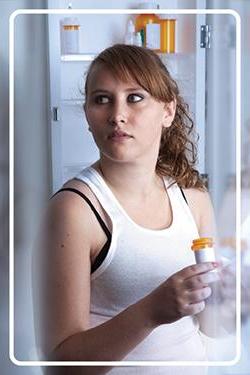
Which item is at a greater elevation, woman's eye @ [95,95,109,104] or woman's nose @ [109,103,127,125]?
woman's eye @ [95,95,109,104]

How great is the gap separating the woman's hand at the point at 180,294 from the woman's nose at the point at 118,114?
205mm

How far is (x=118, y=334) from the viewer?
635mm

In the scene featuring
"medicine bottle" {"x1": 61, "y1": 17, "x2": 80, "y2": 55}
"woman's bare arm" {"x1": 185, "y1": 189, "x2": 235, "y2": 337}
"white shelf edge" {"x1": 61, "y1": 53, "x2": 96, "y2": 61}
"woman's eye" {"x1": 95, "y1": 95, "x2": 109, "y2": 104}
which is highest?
"medicine bottle" {"x1": 61, "y1": 17, "x2": 80, "y2": 55}

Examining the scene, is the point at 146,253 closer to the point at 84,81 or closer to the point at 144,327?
the point at 144,327

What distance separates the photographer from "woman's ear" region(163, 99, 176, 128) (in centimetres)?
66

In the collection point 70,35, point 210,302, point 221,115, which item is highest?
point 70,35

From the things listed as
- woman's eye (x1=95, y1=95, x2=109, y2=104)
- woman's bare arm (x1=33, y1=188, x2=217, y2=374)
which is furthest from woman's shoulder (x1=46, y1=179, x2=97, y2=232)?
woman's eye (x1=95, y1=95, x2=109, y2=104)

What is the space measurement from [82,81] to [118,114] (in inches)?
2.6

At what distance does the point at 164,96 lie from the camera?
652mm

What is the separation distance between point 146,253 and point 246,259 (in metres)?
0.14

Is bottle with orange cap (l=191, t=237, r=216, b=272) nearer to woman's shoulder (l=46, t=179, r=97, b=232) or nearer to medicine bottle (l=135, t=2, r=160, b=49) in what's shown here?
woman's shoulder (l=46, t=179, r=97, b=232)

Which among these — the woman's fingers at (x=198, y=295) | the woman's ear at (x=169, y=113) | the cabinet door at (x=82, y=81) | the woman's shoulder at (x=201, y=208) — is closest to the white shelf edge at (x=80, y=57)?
the cabinet door at (x=82, y=81)

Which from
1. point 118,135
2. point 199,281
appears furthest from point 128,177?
point 199,281

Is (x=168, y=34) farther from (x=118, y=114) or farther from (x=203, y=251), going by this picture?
(x=203, y=251)
